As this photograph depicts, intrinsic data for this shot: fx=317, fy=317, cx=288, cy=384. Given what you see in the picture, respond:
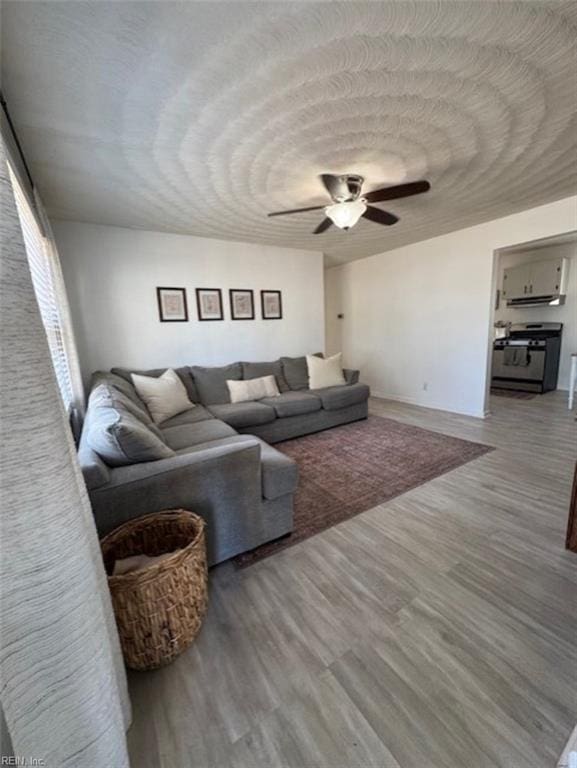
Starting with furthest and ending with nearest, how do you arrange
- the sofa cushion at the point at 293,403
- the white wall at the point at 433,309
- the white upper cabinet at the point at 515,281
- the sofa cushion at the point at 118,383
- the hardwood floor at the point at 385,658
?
the white upper cabinet at the point at 515,281 → the white wall at the point at 433,309 → the sofa cushion at the point at 293,403 → the sofa cushion at the point at 118,383 → the hardwood floor at the point at 385,658

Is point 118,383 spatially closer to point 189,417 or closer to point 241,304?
point 189,417

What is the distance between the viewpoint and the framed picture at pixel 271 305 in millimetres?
4453

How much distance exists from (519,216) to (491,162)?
1643 mm

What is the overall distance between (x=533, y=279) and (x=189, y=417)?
20.0 feet

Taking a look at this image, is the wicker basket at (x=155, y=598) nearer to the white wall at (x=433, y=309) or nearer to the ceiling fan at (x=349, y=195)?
the ceiling fan at (x=349, y=195)

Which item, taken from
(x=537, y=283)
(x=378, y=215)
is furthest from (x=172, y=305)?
(x=537, y=283)

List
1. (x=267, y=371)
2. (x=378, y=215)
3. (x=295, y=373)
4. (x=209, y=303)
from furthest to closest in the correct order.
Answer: (x=295, y=373) → (x=267, y=371) → (x=209, y=303) → (x=378, y=215)

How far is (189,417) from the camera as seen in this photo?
3121mm

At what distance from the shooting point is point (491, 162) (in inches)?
91.7

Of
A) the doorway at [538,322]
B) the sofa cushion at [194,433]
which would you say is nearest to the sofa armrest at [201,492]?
the sofa cushion at [194,433]

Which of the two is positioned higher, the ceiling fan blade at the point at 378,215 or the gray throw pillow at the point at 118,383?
the ceiling fan blade at the point at 378,215

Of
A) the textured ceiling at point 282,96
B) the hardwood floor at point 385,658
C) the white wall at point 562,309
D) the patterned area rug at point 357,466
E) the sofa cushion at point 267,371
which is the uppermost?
the textured ceiling at point 282,96

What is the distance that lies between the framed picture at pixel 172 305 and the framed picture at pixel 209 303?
0.18 metres

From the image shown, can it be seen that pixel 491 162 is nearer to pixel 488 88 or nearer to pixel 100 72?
pixel 488 88
